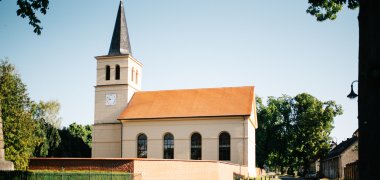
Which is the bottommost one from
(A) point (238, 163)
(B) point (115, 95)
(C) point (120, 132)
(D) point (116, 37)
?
(A) point (238, 163)

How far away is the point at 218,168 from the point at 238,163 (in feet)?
26.7

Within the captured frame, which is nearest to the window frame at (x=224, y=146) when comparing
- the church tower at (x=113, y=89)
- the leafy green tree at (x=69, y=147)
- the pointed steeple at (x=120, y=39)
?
the church tower at (x=113, y=89)

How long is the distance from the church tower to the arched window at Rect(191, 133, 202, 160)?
838 cm

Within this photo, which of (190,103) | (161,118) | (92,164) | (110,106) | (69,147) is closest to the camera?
(92,164)

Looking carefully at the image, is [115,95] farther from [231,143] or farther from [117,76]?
[231,143]

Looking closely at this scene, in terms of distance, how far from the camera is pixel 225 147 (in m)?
37.6

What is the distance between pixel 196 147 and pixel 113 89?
38.7ft

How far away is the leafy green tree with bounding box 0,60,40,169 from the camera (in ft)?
104

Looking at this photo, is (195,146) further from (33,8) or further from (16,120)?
(33,8)

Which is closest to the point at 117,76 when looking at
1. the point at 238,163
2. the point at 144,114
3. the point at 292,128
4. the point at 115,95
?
the point at 115,95

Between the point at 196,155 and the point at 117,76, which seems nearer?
the point at 196,155

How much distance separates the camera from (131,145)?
39.8 m

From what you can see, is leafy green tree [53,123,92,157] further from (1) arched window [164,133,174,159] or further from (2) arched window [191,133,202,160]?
(2) arched window [191,133,202,160]

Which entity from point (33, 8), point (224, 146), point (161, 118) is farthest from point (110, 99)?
point (33, 8)
